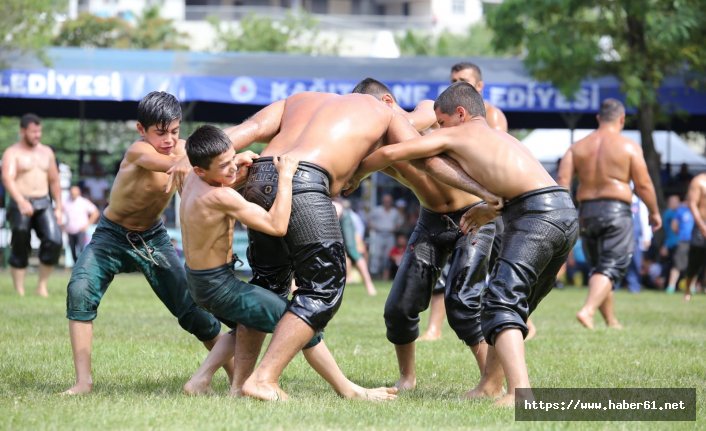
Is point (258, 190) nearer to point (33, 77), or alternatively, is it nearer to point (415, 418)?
point (415, 418)

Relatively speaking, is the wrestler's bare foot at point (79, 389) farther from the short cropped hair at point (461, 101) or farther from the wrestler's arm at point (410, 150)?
the short cropped hair at point (461, 101)

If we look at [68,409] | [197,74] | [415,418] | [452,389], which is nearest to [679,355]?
[452,389]

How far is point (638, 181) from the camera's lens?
11070 millimetres

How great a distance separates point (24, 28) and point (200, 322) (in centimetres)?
1547

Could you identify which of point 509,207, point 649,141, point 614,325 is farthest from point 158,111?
point 649,141

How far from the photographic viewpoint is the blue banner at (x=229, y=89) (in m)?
20.5

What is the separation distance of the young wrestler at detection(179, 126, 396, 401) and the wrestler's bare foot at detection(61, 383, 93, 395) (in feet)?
2.71

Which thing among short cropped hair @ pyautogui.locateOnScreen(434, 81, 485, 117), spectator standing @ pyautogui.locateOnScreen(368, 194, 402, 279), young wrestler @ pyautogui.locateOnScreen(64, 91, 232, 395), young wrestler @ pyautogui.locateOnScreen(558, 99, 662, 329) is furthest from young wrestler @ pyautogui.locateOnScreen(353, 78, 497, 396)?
spectator standing @ pyautogui.locateOnScreen(368, 194, 402, 279)

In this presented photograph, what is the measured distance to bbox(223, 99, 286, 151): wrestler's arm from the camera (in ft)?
20.4

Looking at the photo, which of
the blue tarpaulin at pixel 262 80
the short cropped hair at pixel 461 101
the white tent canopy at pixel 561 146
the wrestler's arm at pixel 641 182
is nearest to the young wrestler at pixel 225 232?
the short cropped hair at pixel 461 101

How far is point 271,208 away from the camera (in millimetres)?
5824

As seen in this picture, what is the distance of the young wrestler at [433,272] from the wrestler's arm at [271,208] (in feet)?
4.08

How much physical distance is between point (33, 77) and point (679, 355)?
14.8 meters

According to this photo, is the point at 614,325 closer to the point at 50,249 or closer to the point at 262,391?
the point at 262,391
